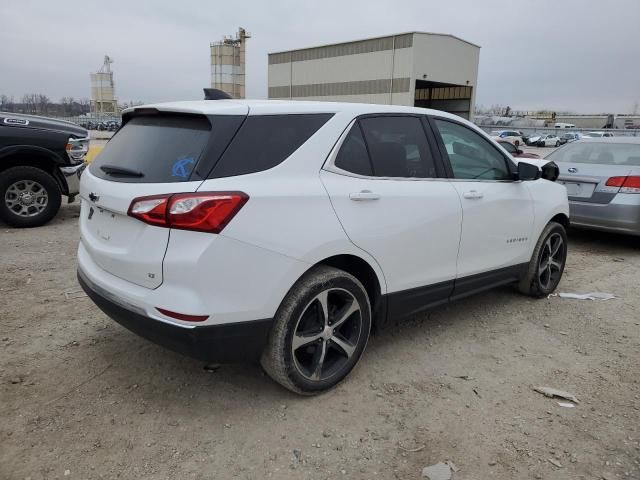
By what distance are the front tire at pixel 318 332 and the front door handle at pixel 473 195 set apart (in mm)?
1172

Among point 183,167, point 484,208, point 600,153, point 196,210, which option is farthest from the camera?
point 600,153

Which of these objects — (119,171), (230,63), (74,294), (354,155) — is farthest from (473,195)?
(230,63)

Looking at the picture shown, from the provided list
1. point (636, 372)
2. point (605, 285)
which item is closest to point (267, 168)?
point (636, 372)

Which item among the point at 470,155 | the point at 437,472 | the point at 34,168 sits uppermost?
the point at 470,155

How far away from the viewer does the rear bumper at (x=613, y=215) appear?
6477 millimetres

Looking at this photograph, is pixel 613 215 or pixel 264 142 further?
pixel 613 215

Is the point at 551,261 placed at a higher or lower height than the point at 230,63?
lower

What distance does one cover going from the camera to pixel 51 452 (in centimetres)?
252

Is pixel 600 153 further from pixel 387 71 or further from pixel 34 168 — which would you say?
pixel 387 71

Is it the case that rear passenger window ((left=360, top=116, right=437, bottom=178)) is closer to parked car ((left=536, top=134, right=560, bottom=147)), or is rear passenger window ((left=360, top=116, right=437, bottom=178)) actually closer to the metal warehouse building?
the metal warehouse building

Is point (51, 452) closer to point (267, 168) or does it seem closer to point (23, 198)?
point (267, 168)

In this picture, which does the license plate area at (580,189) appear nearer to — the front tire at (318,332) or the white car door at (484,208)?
the white car door at (484,208)

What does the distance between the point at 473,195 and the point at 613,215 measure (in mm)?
3794

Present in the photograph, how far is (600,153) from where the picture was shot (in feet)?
23.6
